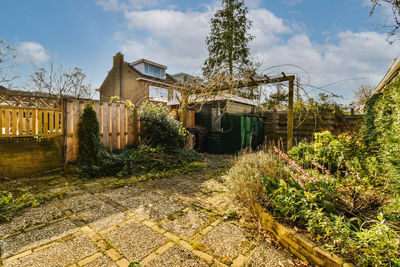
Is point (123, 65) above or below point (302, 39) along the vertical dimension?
above

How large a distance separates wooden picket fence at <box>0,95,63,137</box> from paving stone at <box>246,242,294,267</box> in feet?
16.5

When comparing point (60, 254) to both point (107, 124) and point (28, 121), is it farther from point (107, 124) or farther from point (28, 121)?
point (107, 124)

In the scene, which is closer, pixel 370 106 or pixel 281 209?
pixel 281 209

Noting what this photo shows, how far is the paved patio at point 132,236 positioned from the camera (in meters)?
1.70

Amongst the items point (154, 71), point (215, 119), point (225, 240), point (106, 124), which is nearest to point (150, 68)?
point (154, 71)

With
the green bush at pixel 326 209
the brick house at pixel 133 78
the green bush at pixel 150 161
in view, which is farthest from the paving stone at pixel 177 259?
the brick house at pixel 133 78

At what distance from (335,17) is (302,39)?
1.70 metres

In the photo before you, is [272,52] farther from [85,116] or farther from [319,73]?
[85,116]

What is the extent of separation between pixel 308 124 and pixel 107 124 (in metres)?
8.57

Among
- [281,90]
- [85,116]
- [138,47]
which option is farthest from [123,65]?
[281,90]

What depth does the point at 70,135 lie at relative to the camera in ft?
15.4

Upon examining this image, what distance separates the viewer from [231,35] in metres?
12.6

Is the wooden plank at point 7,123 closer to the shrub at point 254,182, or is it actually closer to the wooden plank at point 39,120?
the wooden plank at point 39,120

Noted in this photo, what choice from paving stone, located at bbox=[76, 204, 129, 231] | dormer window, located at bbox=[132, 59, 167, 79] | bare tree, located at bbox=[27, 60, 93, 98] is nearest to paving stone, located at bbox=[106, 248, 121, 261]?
paving stone, located at bbox=[76, 204, 129, 231]
